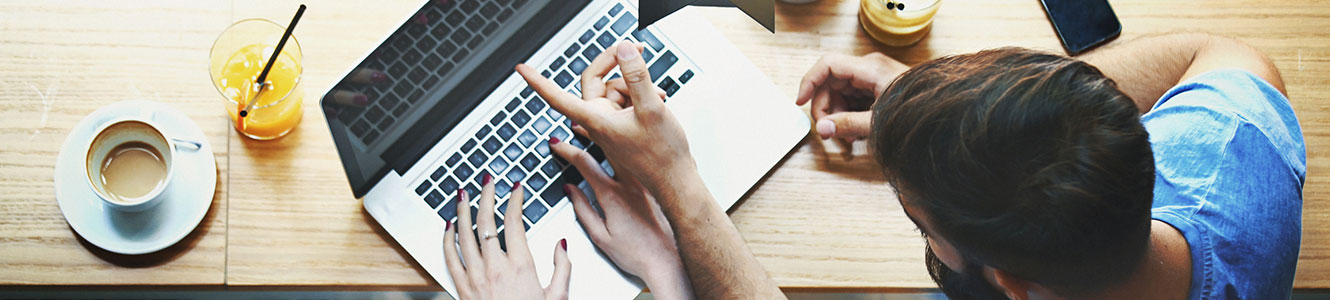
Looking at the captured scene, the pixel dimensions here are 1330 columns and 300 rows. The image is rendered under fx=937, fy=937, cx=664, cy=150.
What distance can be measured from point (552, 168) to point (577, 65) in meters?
0.12

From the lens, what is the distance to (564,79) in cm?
99

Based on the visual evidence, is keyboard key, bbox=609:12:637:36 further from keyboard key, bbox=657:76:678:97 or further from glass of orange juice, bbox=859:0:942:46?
glass of orange juice, bbox=859:0:942:46

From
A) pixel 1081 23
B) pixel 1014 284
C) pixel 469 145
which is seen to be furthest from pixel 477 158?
pixel 1081 23

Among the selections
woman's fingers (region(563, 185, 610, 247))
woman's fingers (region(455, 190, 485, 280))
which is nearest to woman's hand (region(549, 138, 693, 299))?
woman's fingers (region(563, 185, 610, 247))

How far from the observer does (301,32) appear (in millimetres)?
994

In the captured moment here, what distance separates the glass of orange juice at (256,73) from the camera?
3.01 ft

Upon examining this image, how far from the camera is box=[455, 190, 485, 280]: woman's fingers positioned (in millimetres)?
907

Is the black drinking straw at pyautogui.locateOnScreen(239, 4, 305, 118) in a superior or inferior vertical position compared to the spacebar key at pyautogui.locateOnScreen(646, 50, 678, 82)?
superior

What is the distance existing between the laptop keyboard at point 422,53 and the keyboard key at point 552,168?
0.14 meters

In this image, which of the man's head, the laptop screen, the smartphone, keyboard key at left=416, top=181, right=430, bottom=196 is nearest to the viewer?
the man's head

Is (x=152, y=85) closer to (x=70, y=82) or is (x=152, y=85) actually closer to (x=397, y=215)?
(x=70, y=82)

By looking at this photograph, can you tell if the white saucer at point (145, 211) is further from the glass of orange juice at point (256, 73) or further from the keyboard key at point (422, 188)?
the keyboard key at point (422, 188)

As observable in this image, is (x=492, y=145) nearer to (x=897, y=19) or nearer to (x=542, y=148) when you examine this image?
(x=542, y=148)

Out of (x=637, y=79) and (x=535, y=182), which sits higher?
(x=637, y=79)
